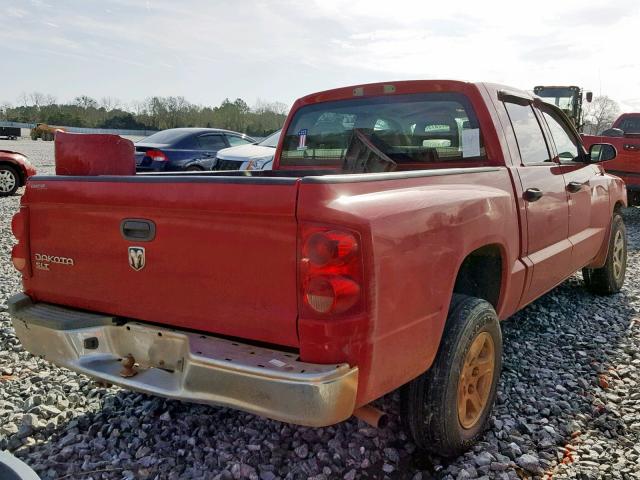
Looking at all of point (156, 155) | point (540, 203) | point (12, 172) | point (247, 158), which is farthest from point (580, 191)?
point (12, 172)

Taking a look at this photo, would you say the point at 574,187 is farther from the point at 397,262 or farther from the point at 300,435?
the point at 300,435

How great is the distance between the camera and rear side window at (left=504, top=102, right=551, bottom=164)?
3.69 m

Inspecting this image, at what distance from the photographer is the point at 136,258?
2.46 meters

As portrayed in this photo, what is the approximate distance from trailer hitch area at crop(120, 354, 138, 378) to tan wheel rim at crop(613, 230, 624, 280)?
15.5 feet

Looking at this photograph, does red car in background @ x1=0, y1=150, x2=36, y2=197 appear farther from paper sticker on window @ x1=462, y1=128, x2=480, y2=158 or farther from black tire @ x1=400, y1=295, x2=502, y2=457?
black tire @ x1=400, y1=295, x2=502, y2=457

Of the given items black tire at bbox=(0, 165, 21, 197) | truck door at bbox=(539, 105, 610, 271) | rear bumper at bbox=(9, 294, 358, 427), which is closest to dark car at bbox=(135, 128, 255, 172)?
black tire at bbox=(0, 165, 21, 197)

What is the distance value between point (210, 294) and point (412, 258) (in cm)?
83

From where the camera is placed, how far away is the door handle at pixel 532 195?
3316mm

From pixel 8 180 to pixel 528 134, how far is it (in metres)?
11.4

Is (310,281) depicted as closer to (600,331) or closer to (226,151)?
(600,331)

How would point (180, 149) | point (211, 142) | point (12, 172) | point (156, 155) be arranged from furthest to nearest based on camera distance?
1. point (211, 142)
2. point (12, 172)
3. point (180, 149)
4. point (156, 155)

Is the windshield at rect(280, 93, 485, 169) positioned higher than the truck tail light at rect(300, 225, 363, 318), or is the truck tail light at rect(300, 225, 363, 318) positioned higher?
the windshield at rect(280, 93, 485, 169)

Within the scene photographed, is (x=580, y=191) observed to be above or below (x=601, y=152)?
below

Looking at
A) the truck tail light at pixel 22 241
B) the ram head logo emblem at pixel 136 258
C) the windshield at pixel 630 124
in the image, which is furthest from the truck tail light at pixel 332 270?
the windshield at pixel 630 124
